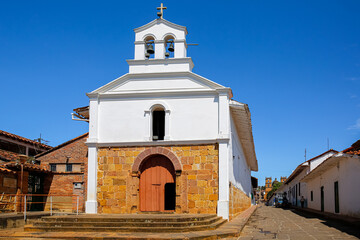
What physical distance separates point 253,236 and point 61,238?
567 cm

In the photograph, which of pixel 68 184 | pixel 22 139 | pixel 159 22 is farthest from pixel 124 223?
pixel 22 139

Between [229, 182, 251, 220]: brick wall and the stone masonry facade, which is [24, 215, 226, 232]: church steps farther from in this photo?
[229, 182, 251, 220]: brick wall

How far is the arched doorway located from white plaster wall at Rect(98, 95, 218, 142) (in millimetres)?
1031

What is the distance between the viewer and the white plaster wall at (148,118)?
53.7 ft

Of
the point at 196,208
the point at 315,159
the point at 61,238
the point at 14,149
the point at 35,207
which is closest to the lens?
the point at 61,238

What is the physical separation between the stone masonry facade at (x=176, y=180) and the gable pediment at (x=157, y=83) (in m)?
2.38

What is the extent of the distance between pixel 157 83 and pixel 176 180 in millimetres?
4045

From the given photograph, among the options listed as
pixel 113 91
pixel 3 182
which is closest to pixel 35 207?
pixel 3 182

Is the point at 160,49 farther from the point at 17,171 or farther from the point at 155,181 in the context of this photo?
the point at 17,171

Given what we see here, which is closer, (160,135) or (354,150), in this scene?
(354,150)

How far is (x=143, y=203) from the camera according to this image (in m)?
16.5

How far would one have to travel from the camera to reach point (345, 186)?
64.8 feet

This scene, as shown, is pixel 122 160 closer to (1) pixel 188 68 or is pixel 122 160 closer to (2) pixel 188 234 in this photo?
(1) pixel 188 68

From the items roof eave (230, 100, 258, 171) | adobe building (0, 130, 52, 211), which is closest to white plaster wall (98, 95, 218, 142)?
roof eave (230, 100, 258, 171)
